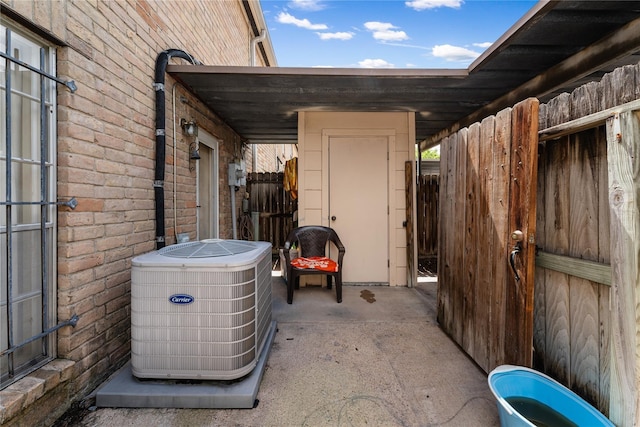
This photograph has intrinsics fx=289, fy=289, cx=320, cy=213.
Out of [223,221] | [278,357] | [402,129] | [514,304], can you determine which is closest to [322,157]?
[402,129]

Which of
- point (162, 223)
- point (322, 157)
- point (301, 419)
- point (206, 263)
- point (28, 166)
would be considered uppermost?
point (322, 157)

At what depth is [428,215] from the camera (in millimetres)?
6414

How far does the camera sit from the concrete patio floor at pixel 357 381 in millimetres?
1653

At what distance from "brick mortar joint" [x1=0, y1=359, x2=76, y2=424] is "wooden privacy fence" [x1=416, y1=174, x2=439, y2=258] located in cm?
599

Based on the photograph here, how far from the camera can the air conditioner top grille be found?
1.92 meters

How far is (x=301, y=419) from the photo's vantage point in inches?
64.7

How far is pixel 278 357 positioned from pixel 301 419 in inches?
27.7

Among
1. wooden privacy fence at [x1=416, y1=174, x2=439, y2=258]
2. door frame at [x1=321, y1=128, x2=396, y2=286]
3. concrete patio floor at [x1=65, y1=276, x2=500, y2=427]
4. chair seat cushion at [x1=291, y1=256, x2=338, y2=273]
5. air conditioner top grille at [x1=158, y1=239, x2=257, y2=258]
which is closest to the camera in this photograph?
concrete patio floor at [x1=65, y1=276, x2=500, y2=427]

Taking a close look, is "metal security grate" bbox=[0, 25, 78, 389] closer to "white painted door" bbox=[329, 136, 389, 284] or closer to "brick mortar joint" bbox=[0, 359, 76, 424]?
"brick mortar joint" bbox=[0, 359, 76, 424]

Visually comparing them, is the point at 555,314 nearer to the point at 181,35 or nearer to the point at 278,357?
the point at 278,357

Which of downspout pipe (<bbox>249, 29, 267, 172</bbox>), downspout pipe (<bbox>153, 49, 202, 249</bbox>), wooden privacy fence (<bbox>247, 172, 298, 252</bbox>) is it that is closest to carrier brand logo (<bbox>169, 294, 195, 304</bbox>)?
downspout pipe (<bbox>153, 49, 202, 249</bbox>)

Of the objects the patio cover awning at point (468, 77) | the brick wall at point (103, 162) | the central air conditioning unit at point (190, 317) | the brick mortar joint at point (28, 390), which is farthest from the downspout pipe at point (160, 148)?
the brick mortar joint at point (28, 390)

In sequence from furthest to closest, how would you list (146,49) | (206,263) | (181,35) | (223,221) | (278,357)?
(223,221) → (181,35) → (146,49) → (278,357) → (206,263)

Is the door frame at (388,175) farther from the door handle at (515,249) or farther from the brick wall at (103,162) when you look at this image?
the door handle at (515,249)
